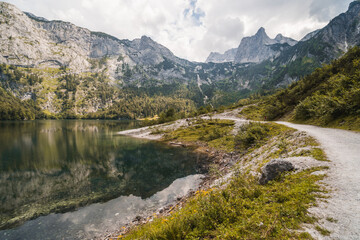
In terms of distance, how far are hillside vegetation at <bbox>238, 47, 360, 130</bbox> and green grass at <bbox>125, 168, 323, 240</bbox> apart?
2120cm

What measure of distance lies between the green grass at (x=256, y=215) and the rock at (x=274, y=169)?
3.82 feet

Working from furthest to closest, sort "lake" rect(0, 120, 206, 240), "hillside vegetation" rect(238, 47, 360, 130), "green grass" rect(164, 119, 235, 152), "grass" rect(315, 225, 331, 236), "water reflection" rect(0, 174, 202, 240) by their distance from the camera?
1. "green grass" rect(164, 119, 235, 152)
2. "hillside vegetation" rect(238, 47, 360, 130)
3. "lake" rect(0, 120, 206, 240)
4. "water reflection" rect(0, 174, 202, 240)
5. "grass" rect(315, 225, 331, 236)

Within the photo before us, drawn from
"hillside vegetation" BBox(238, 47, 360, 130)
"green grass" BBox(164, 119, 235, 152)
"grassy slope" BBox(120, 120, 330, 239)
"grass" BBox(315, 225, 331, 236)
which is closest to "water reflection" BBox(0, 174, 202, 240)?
"grassy slope" BBox(120, 120, 330, 239)

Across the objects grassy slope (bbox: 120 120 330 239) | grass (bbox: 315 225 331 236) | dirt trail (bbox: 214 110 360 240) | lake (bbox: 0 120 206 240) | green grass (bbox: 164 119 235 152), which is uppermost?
dirt trail (bbox: 214 110 360 240)

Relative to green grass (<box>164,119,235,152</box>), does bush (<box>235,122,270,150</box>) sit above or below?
above

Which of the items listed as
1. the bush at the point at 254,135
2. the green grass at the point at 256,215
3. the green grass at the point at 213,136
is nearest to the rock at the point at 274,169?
the green grass at the point at 256,215

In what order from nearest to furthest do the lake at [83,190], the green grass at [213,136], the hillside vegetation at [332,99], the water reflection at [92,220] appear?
Result: the water reflection at [92,220] < the lake at [83,190] < the hillside vegetation at [332,99] < the green grass at [213,136]

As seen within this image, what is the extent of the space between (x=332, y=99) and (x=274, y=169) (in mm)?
25133

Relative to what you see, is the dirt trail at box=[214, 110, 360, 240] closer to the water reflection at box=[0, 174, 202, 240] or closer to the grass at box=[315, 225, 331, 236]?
the grass at box=[315, 225, 331, 236]

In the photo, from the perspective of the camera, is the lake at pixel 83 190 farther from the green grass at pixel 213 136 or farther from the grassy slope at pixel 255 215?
the grassy slope at pixel 255 215

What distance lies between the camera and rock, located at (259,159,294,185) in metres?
11.2

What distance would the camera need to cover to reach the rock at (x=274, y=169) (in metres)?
11.2

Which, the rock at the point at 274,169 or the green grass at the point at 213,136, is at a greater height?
the rock at the point at 274,169

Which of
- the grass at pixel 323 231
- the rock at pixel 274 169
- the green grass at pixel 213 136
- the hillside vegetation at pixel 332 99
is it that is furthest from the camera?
the green grass at pixel 213 136
